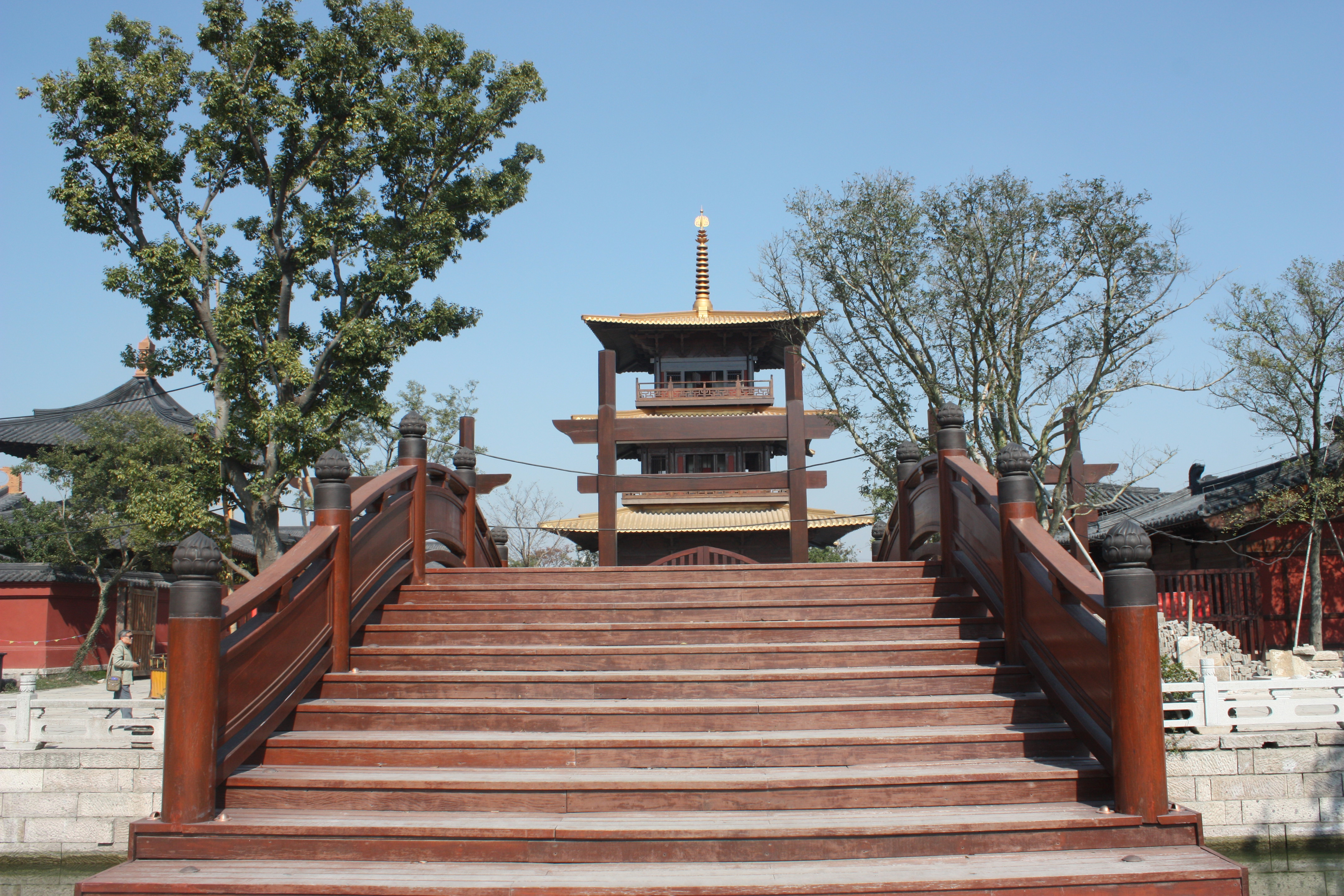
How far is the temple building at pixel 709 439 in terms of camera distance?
17844 mm

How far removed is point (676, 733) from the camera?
409 cm

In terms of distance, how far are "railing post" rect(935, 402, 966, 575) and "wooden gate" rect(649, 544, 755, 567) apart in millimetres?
1329

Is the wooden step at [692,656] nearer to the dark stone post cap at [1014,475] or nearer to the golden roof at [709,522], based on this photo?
the dark stone post cap at [1014,475]

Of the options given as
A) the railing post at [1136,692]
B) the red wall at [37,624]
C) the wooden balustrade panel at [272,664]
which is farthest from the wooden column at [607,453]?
the red wall at [37,624]

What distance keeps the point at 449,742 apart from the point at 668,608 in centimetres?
160

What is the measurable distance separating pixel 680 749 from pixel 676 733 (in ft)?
0.69

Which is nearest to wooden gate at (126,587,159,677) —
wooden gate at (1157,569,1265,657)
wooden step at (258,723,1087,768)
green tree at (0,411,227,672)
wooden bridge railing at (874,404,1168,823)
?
green tree at (0,411,227,672)

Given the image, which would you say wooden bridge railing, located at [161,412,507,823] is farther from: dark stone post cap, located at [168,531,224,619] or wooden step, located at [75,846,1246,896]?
wooden step, located at [75,846,1246,896]

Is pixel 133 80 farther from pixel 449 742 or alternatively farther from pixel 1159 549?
pixel 1159 549

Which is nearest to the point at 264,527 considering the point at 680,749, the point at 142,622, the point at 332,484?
the point at 142,622

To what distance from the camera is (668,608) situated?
17.1 ft

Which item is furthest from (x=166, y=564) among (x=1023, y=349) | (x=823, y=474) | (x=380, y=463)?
(x=1023, y=349)

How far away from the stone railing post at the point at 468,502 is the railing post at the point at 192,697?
11.3 ft

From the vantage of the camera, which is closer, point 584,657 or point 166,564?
point 584,657
